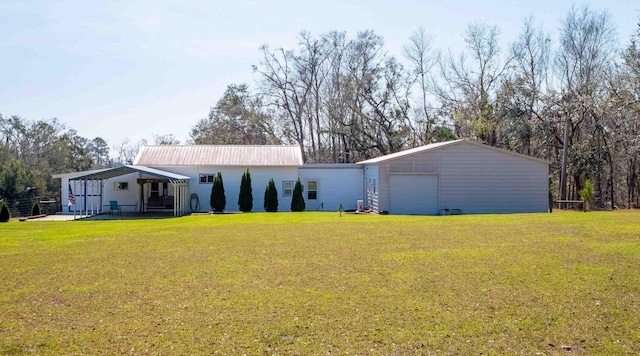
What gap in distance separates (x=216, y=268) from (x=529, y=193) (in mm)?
17954

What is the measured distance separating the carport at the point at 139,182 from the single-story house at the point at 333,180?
49 millimetres

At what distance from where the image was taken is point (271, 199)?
27.3m

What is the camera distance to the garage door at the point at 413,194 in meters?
23.4

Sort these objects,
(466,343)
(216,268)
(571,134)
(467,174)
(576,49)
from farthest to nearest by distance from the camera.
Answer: (576,49), (571,134), (467,174), (216,268), (466,343)

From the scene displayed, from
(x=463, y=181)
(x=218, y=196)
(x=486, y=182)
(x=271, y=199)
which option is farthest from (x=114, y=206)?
(x=486, y=182)

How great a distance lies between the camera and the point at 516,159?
2333 cm

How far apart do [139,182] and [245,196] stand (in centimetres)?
504

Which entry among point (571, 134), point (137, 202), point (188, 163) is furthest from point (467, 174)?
point (137, 202)

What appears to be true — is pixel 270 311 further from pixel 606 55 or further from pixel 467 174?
pixel 606 55

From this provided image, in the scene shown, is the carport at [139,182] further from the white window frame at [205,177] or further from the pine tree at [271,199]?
the pine tree at [271,199]

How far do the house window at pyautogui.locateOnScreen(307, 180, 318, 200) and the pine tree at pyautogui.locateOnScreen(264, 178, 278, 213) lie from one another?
2116 mm

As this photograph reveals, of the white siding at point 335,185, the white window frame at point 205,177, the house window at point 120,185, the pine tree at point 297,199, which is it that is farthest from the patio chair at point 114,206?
the white siding at point 335,185

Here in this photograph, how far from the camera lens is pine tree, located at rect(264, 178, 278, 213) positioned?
89.6ft

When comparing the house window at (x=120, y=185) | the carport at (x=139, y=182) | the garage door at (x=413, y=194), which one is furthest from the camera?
the house window at (x=120, y=185)
